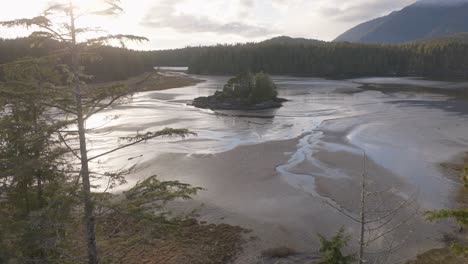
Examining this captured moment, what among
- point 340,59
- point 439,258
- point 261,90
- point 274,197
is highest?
point 340,59

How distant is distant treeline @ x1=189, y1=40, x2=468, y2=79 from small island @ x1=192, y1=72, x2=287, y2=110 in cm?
8511

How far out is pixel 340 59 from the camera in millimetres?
168625

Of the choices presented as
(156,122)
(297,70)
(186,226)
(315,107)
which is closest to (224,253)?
(186,226)

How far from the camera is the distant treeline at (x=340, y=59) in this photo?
15638cm

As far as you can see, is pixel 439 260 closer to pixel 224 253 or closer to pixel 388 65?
pixel 224 253

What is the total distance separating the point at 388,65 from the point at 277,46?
5076cm

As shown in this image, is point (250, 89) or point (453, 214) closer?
point (453, 214)

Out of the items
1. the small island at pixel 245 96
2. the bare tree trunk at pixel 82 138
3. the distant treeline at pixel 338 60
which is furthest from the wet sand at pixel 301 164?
the distant treeline at pixel 338 60

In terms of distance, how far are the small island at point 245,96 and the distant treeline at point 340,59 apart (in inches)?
3351

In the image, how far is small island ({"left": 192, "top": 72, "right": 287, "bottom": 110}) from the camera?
74688 millimetres

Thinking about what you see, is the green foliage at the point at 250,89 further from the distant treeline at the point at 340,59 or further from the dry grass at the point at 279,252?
the distant treeline at the point at 340,59

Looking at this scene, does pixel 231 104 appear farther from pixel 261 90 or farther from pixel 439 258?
pixel 439 258

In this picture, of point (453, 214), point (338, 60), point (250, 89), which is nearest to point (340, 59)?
point (338, 60)

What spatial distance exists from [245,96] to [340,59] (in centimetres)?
10446
